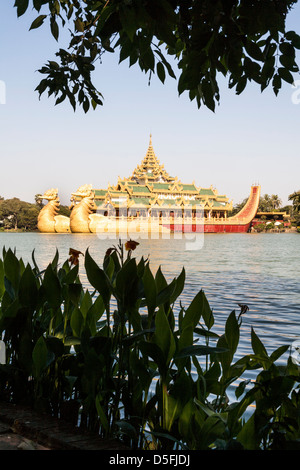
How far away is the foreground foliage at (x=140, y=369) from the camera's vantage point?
142 cm

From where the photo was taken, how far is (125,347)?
1.73 m

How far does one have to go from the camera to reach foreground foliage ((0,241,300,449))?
142 cm

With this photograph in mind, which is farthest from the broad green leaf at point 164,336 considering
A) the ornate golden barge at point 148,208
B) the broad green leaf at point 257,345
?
the ornate golden barge at point 148,208

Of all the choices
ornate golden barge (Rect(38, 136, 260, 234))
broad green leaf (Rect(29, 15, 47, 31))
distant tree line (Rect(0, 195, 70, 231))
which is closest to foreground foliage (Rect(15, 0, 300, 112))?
broad green leaf (Rect(29, 15, 47, 31))

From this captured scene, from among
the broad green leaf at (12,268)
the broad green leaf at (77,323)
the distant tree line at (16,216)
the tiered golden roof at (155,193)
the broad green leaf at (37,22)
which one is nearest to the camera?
the broad green leaf at (77,323)

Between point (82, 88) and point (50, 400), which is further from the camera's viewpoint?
point (82, 88)

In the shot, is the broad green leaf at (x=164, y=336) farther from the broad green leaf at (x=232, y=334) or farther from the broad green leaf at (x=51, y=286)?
the broad green leaf at (x=51, y=286)

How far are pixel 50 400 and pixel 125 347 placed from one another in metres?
0.44

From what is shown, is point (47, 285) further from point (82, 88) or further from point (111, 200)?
point (111, 200)

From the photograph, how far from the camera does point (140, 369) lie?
5.29ft

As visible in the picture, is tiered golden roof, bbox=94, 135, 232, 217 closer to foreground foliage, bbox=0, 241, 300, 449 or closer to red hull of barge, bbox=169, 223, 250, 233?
red hull of barge, bbox=169, 223, 250, 233

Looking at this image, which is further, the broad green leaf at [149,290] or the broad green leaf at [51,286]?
the broad green leaf at [51,286]

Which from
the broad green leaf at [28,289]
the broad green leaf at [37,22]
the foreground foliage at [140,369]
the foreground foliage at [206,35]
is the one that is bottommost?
the foreground foliage at [140,369]

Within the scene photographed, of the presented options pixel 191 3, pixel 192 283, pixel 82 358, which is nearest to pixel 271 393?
pixel 82 358
